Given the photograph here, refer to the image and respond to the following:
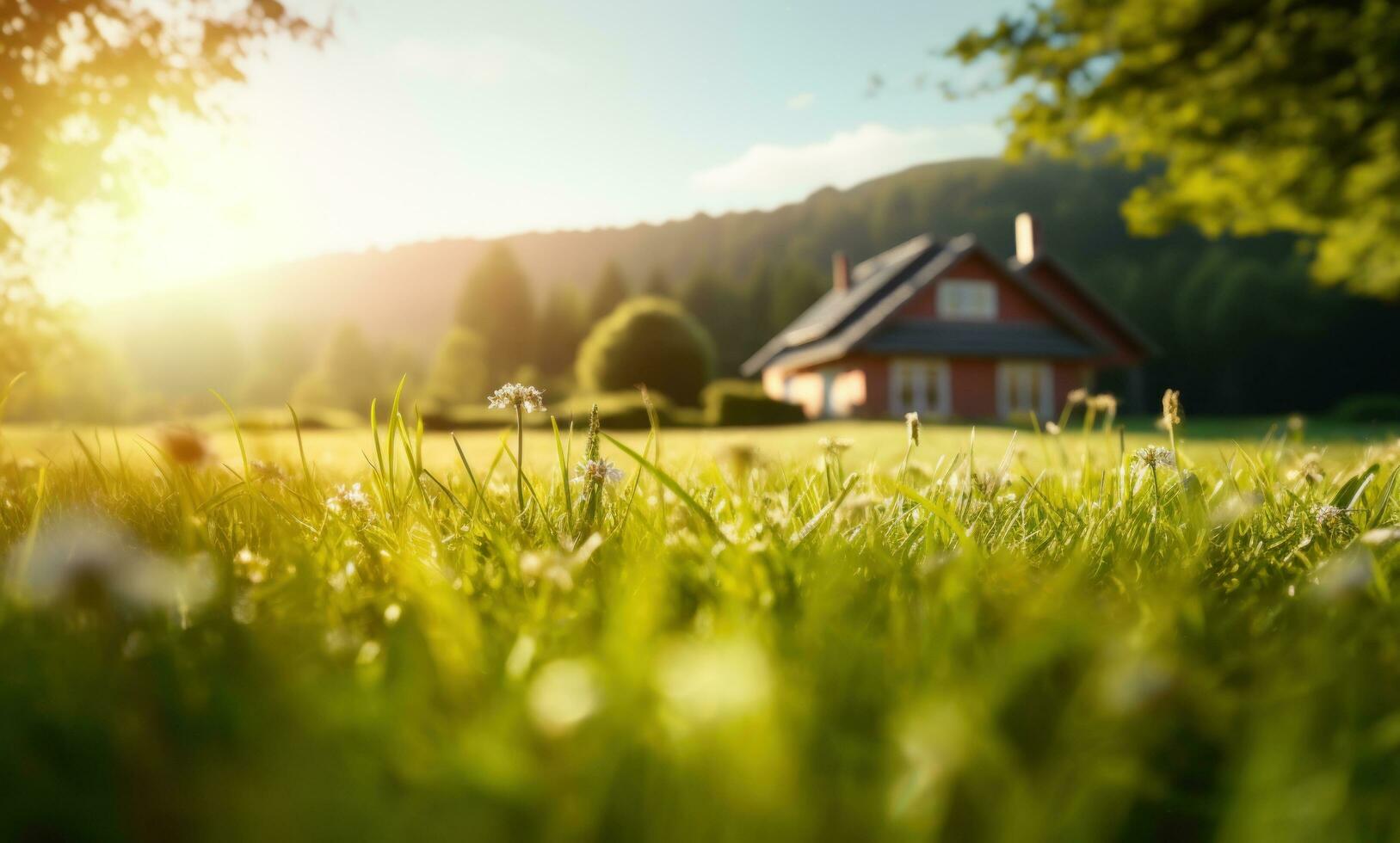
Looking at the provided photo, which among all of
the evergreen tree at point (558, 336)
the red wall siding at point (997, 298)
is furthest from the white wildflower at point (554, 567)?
the evergreen tree at point (558, 336)

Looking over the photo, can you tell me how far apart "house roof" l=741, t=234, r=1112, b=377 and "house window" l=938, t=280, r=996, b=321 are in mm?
390

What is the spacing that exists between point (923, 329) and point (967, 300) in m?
2.22

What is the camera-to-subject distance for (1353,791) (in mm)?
813

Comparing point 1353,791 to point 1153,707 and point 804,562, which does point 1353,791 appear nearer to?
point 1153,707

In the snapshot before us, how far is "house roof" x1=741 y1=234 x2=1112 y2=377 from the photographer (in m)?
28.5

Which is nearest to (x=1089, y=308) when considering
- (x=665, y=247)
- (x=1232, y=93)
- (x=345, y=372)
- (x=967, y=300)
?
(x=967, y=300)

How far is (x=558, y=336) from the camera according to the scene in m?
69.7

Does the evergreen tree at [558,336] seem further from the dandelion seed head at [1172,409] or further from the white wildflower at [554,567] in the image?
the white wildflower at [554,567]

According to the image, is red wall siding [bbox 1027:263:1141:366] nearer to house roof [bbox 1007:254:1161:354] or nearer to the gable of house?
the gable of house

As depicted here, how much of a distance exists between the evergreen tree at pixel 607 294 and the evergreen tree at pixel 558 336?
1.54 m

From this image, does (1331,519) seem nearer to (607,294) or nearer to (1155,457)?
(1155,457)

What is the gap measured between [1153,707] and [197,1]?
10437 mm

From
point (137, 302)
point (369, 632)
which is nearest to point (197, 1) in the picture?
point (369, 632)

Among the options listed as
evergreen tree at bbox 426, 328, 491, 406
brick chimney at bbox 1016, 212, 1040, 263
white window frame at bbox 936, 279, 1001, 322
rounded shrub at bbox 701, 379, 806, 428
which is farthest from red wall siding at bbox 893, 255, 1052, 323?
evergreen tree at bbox 426, 328, 491, 406
